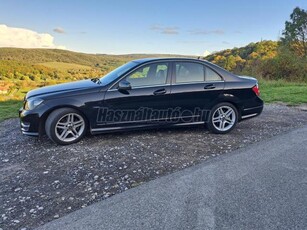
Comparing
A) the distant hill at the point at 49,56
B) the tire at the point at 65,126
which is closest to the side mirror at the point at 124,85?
the tire at the point at 65,126

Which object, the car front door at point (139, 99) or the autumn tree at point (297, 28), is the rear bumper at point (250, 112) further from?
the autumn tree at point (297, 28)

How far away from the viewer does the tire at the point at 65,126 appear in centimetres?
473

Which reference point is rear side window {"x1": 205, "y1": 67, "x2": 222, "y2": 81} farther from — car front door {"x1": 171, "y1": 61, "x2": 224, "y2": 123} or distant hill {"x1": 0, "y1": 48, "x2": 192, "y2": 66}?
distant hill {"x1": 0, "y1": 48, "x2": 192, "y2": 66}

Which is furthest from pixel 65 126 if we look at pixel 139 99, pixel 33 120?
pixel 139 99

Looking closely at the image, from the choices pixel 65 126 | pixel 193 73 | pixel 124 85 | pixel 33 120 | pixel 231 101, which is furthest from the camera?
pixel 231 101

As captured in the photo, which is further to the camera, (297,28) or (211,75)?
(297,28)

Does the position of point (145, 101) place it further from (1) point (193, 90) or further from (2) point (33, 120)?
(2) point (33, 120)

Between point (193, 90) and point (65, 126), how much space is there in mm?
2640

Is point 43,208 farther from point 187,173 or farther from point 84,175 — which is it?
point 187,173

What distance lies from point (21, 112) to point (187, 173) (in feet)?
10.8

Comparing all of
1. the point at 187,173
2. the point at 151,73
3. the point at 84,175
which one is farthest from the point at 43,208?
the point at 151,73

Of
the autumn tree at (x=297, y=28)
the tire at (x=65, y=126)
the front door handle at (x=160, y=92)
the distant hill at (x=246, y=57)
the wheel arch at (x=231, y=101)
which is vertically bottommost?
the tire at (x=65, y=126)

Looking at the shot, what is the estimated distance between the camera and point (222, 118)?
5.79m

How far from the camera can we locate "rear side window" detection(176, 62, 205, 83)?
5477 mm
